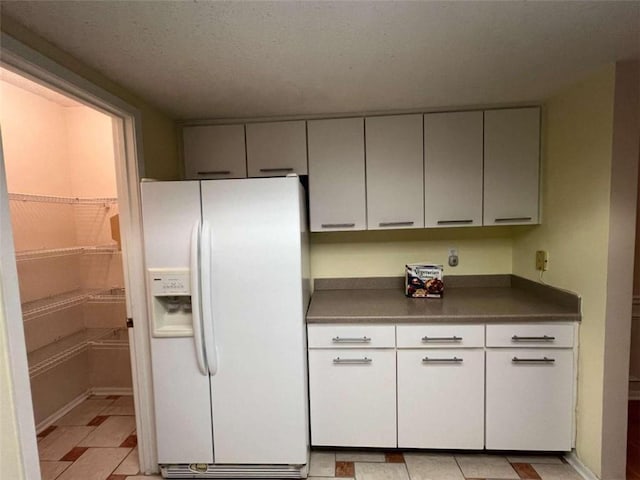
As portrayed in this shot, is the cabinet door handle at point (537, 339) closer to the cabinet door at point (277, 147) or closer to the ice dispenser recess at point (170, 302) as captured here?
the cabinet door at point (277, 147)

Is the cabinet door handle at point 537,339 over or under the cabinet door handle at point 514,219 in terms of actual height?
under

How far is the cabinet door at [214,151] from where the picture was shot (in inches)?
87.1

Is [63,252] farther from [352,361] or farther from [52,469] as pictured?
[352,361]

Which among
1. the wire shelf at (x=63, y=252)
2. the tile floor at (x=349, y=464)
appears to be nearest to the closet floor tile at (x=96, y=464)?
the tile floor at (x=349, y=464)

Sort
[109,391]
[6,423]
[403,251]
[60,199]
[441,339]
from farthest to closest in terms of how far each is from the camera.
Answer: [109,391] < [403,251] < [60,199] < [441,339] < [6,423]

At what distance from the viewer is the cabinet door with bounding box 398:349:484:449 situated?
1.84m

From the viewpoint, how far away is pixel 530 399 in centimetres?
183

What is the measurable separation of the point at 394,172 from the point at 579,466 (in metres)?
2.04

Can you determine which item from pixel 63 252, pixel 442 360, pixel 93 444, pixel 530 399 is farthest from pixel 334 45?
pixel 93 444

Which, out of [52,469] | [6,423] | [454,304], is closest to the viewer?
[6,423]

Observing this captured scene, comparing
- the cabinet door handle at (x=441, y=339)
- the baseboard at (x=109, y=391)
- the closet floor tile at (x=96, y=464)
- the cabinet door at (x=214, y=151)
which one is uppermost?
the cabinet door at (x=214, y=151)

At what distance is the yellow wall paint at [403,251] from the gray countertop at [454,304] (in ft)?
0.32

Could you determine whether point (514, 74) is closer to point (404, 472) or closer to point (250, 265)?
point (250, 265)

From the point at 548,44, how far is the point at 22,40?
82.9 inches
